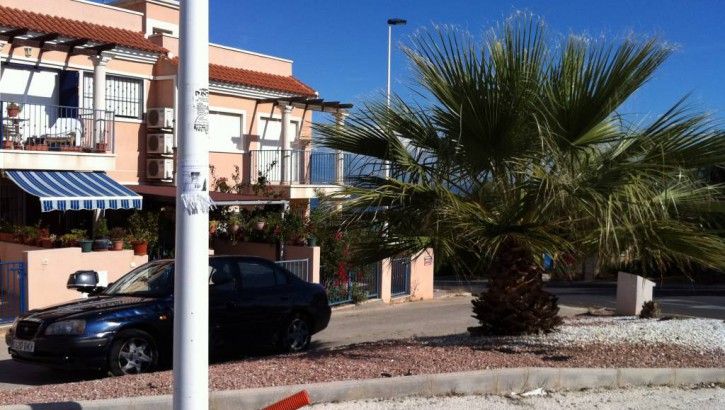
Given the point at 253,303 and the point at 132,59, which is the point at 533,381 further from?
the point at 132,59

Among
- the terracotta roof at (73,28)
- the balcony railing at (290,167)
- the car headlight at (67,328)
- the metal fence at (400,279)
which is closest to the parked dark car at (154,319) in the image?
the car headlight at (67,328)

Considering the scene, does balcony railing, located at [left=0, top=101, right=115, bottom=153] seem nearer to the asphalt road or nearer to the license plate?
the asphalt road

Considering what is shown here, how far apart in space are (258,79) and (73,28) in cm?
629

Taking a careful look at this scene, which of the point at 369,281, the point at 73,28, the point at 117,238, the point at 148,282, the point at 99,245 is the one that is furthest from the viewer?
the point at 73,28

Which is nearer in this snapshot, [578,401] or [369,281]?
[578,401]

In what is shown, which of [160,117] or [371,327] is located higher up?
[160,117]

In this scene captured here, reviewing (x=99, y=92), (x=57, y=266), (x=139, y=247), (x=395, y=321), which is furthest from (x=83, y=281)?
(x=99, y=92)

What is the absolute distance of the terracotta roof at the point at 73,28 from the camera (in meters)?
17.1

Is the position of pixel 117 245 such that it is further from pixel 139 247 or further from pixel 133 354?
pixel 133 354

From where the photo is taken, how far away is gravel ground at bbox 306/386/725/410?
21.1 ft

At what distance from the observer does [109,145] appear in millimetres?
17641

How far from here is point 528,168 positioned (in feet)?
26.0

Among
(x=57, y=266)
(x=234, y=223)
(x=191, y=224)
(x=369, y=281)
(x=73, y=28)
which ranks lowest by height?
(x=369, y=281)

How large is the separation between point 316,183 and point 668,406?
55.6 feet
